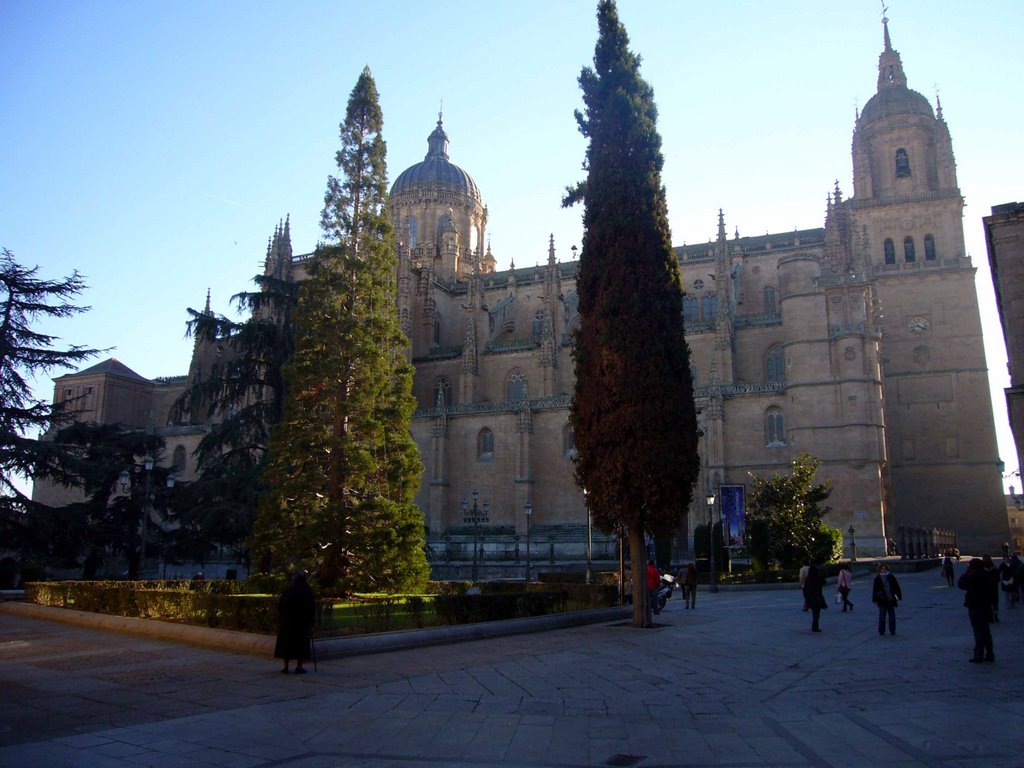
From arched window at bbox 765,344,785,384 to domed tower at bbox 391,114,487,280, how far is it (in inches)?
1024

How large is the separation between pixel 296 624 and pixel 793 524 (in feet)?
76.1

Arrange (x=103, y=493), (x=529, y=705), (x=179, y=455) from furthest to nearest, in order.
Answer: (x=179, y=455)
(x=103, y=493)
(x=529, y=705)

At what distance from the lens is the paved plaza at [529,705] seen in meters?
6.30

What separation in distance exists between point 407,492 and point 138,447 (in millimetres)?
20811

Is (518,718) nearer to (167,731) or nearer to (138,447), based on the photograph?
(167,731)

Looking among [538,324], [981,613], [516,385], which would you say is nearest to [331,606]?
[981,613]

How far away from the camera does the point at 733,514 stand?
85.7 feet

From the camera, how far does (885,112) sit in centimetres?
4969

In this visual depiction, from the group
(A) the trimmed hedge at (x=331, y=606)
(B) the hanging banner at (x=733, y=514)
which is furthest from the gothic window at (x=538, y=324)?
(A) the trimmed hedge at (x=331, y=606)

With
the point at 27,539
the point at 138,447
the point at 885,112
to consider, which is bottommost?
the point at 27,539

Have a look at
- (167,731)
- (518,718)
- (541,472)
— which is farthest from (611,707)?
(541,472)

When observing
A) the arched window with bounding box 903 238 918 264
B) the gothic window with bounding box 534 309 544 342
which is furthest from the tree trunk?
the arched window with bounding box 903 238 918 264

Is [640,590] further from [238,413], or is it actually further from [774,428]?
[774,428]

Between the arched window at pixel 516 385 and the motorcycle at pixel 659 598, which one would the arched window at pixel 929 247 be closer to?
the arched window at pixel 516 385
